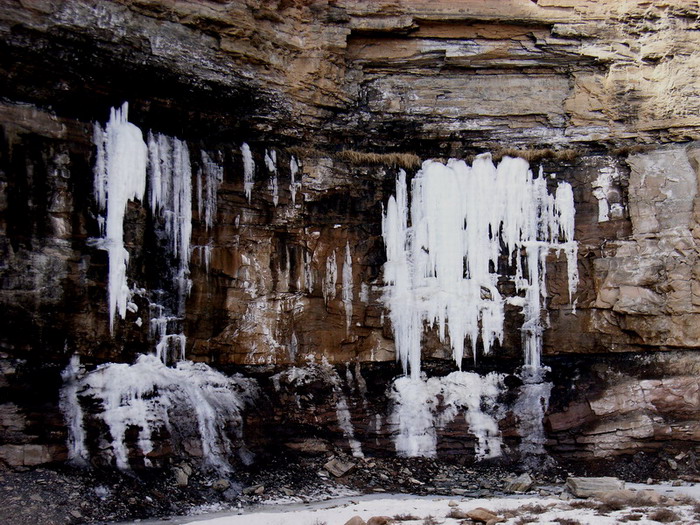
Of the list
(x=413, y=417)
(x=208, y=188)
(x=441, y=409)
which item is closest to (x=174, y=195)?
(x=208, y=188)

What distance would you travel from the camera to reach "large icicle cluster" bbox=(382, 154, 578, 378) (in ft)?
60.2

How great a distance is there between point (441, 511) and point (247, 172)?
8.35 metres

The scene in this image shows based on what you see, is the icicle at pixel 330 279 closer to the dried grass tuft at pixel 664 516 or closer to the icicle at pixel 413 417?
the icicle at pixel 413 417

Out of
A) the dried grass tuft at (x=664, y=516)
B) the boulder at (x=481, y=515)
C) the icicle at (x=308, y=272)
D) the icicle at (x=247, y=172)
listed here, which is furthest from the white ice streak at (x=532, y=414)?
the icicle at (x=247, y=172)

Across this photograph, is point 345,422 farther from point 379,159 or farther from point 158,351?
point 379,159

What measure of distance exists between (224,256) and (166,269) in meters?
1.36

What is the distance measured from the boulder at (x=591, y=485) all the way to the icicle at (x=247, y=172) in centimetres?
906

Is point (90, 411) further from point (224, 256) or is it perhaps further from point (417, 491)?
point (417, 491)

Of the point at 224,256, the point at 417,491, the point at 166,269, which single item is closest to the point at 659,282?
the point at 417,491

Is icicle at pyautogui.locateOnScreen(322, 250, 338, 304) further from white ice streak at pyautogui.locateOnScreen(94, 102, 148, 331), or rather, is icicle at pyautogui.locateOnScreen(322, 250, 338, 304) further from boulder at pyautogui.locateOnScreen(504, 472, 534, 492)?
boulder at pyautogui.locateOnScreen(504, 472, 534, 492)

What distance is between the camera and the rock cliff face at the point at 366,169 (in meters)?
15.5

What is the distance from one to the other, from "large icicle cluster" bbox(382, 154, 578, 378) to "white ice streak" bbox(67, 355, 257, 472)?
4.34 metres

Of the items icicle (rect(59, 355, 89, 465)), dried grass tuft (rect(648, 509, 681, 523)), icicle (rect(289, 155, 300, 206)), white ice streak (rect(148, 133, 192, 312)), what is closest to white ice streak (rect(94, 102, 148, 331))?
white ice streak (rect(148, 133, 192, 312))

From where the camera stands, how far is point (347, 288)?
60.0 feet
